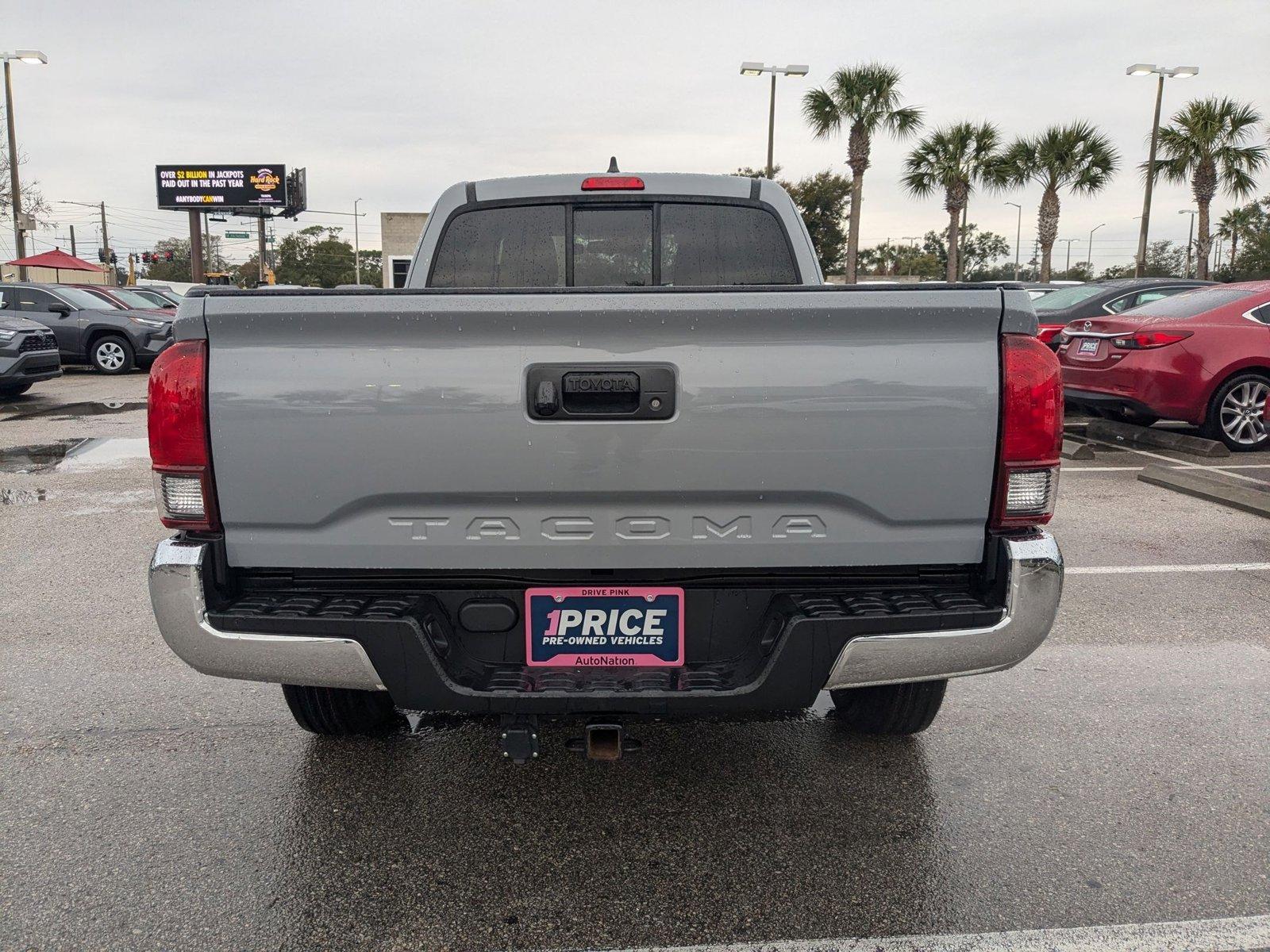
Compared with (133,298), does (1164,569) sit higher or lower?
lower

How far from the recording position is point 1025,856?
2.70m

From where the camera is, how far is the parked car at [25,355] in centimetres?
1297

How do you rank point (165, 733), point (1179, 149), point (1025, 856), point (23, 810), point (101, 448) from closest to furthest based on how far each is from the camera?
point (1025, 856)
point (23, 810)
point (165, 733)
point (101, 448)
point (1179, 149)

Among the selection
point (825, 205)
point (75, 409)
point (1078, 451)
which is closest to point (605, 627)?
point (1078, 451)

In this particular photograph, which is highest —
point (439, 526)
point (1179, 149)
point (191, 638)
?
point (1179, 149)

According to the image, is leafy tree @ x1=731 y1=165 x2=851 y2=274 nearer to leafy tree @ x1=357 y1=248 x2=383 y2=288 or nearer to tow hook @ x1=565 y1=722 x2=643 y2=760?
tow hook @ x1=565 y1=722 x2=643 y2=760

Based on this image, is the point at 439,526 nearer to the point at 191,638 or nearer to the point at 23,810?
the point at 191,638

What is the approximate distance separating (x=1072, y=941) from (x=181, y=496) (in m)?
2.39

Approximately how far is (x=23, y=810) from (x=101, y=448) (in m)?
7.84

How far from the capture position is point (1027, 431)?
92.2 inches

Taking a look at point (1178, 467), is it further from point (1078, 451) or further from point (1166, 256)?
point (1166, 256)

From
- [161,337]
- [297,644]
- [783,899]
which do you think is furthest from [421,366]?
[161,337]

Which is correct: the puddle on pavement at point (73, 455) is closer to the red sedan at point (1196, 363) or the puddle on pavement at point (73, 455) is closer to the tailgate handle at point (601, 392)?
the tailgate handle at point (601, 392)

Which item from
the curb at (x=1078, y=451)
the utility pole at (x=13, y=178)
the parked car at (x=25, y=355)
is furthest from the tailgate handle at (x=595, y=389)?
the utility pole at (x=13, y=178)
